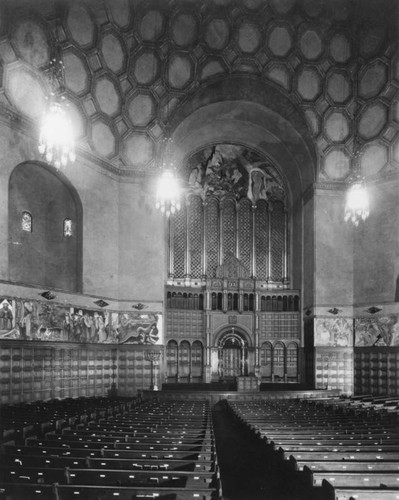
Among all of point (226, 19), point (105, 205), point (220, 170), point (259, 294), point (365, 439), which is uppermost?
point (226, 19)

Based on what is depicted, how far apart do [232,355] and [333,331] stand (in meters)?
6.45

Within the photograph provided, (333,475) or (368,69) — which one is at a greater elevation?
(368,69)

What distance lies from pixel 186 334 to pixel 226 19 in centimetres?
1753

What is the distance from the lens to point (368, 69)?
28.0 meters

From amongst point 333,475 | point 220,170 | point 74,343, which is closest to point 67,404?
point 74,343

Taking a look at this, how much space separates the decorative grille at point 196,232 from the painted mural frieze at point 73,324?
5.53 m

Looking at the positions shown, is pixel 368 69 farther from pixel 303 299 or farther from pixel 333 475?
pixel 333 475

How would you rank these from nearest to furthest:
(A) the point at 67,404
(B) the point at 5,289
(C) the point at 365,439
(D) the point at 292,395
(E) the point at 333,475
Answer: (E) the point at 333,475
(C) the point at 365,439
(A) the point at 67,404
(B) the point at 5,289
(D) the point at 292,395

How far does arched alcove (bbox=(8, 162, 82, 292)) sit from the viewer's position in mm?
22453

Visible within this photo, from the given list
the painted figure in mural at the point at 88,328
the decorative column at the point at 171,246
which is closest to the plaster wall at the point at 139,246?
the painted figure in mural at the point at 88,328

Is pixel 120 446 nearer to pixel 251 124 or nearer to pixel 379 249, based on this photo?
pixel 379 249

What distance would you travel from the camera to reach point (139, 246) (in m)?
26.7

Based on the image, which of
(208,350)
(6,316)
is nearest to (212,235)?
(208,350)

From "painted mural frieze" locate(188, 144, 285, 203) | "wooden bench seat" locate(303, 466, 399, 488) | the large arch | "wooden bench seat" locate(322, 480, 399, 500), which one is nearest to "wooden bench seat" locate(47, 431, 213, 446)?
"wooden bench seat" locate(303, 466, 399, 488)
